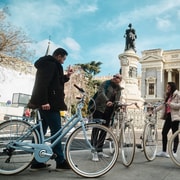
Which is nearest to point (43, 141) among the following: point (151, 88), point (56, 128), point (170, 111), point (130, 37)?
point (56, 128)

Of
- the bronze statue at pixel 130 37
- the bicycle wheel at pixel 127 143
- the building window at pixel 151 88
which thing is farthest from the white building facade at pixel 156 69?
the bicycle wheel at pixel 127 143

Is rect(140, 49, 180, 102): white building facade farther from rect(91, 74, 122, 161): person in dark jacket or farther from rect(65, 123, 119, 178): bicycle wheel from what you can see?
rect(65, 123, 119, 178): bicycle wheel

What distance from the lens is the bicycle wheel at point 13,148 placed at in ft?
11.3

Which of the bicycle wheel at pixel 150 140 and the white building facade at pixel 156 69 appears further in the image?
the white building facade at pixel 156 69

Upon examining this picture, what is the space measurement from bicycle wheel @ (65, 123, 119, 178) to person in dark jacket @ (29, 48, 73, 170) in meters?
0.29

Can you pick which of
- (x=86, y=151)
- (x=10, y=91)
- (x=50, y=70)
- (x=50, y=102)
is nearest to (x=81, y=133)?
(x=86, y=151)

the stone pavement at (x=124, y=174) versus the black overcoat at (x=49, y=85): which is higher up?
the black overcoat at (x=49, y=85)

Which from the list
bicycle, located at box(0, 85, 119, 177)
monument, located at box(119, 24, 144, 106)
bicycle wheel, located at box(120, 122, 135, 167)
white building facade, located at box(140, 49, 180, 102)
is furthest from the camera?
white building facade, located at box(140, 49, 180, 102)

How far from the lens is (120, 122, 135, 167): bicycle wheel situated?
423 centimetres

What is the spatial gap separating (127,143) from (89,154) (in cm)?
89

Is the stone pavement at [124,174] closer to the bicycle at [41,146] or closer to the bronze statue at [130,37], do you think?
the bicycle at [41,146]

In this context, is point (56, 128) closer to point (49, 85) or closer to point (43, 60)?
point (49, 85)

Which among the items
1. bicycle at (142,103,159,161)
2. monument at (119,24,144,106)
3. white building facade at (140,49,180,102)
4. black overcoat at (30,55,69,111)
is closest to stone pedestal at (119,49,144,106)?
monument at (119,24,144,106)

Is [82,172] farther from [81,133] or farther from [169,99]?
[169,99]
